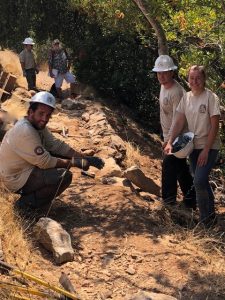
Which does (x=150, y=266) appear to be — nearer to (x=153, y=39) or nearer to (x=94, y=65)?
(x=153, y=39)

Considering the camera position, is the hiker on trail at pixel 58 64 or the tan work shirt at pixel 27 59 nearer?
the hiker on trail at pixel 58 64

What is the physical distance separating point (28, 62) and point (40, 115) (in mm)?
7986

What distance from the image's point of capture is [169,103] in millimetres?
5512

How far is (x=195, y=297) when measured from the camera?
3766mm

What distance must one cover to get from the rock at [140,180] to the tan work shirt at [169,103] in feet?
2.20

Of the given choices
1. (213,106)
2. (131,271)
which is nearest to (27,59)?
(213,106)

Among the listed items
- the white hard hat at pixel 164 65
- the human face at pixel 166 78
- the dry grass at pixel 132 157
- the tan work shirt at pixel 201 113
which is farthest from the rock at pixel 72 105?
the tan work shirt at pixel 201 113

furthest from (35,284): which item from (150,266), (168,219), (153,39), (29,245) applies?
(153,39)

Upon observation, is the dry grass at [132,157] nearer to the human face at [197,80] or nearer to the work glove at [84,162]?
the work glove at [84,162]

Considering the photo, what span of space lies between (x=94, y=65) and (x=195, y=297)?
390 inches

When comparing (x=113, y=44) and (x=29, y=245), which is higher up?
(x=113, y=44)

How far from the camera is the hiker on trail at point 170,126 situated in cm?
534

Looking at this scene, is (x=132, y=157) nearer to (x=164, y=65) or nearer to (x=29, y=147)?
(x=164, y=65)

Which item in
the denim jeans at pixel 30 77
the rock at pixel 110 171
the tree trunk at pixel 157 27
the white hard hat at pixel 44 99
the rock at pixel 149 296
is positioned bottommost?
the rock at pixel 149 296
